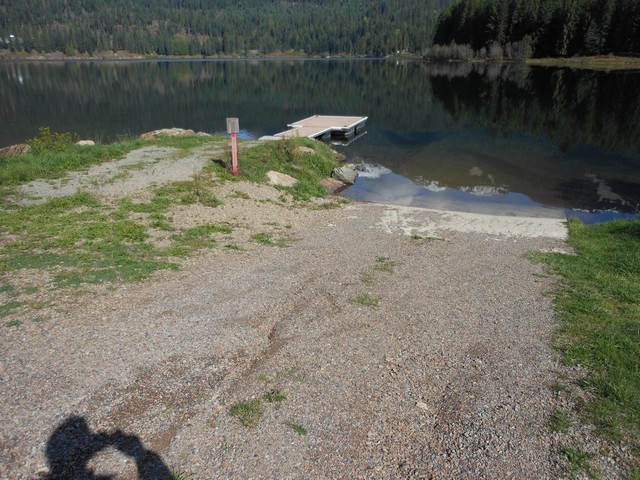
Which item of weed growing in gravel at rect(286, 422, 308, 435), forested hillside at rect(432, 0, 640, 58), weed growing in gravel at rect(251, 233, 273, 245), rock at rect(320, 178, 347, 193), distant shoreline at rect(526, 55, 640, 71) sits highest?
forested hillside at rect(432, 0, 640, 58)

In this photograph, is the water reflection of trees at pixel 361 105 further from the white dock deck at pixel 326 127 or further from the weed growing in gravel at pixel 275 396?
the weed growing in gravel at pixel 275 396

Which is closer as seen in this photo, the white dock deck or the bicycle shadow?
the bicycle shadow

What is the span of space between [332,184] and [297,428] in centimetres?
1559

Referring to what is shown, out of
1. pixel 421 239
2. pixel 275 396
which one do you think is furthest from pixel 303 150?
pixel 275 396

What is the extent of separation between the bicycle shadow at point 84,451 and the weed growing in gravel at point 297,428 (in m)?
1.39

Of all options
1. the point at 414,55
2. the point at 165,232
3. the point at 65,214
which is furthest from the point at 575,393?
the point at 414,55

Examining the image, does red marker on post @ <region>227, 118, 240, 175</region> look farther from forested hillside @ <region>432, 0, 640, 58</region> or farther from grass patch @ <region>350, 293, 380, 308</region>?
forested hillside @ <region>432, 0, 640, 58</region>

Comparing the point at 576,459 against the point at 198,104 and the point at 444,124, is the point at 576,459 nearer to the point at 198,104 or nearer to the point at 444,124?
the point at 444,124

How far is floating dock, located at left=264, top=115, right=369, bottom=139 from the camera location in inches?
1222

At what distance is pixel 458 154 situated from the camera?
1102 inches

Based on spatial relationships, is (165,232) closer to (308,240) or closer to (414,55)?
(308,240)

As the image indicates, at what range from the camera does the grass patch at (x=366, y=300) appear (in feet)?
27.6

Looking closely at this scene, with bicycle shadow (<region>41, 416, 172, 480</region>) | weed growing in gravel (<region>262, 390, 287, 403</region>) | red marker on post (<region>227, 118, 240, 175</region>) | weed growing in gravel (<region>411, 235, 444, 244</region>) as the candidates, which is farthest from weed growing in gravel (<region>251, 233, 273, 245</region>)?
bicycle shadow (<region>41, 416, 172, 480</region>)

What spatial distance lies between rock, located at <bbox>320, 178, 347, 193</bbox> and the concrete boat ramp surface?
9.86 meters
